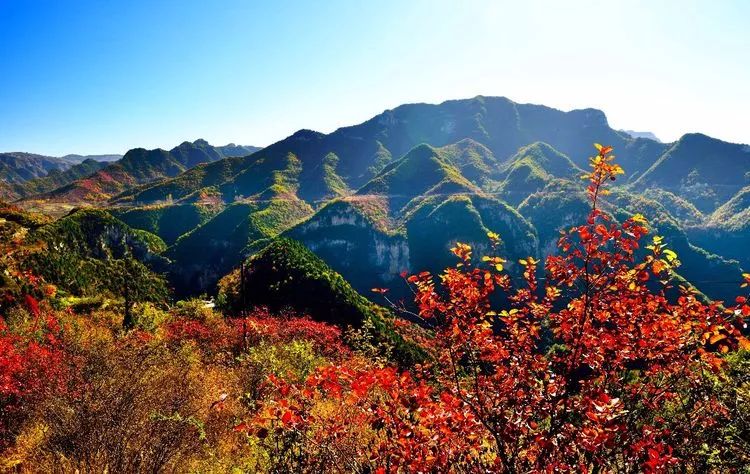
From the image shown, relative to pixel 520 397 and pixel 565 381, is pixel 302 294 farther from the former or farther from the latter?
pixel 565 381

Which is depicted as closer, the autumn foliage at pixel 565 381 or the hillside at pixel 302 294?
the autumn foliage at pixel 565 381

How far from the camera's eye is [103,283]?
244 feet

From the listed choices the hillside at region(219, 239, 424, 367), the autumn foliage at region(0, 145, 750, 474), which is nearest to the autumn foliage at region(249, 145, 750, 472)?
the autumn foliage at region(0, 145, 750, 474)

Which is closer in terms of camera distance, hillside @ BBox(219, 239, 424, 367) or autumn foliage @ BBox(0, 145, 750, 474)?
autumn foliage @ BBox(0, 145, 750, 474)

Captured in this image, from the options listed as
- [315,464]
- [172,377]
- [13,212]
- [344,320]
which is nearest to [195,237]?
[13,212]

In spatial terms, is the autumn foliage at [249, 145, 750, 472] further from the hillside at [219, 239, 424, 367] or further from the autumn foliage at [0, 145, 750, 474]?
the hillside at [219, 239, 424, 367]

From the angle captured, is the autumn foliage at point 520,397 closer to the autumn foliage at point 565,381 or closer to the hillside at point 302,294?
the autumn foliage at point 565,381

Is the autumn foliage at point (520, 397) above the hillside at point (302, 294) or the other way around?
above

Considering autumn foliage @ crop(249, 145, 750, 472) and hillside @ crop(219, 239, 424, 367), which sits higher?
autumn foliage @ crop(249, 145, 750, 472)

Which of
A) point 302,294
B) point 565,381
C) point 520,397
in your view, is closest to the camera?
point 565,381

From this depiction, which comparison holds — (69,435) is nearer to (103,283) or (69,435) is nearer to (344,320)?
(344,320)

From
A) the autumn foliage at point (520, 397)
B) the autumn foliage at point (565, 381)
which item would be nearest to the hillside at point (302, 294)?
the autumn foliage at point (520, 397)

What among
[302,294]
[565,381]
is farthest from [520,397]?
[302,294]

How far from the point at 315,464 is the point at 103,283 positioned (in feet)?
272
